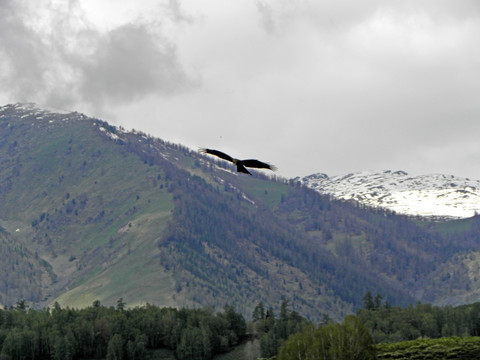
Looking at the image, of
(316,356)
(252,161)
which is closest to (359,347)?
(316,356)

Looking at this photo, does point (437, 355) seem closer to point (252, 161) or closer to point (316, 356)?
point (316, 356)

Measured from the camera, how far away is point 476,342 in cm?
17212

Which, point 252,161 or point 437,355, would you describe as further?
point 437,355

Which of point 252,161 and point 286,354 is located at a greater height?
point 252,161

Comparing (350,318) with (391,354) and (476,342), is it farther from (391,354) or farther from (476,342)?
(476,342)

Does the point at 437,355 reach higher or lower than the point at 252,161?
lower

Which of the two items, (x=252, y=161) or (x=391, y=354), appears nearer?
(x=252, y=161)

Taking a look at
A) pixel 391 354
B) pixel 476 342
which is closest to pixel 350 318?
pixel 391 354

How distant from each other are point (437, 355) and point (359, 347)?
15743mm

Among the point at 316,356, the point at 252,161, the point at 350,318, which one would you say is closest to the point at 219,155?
the point at 252,161

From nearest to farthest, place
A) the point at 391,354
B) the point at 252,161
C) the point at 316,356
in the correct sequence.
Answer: the point at 252,161, the point at 316,356, the point at 391,354

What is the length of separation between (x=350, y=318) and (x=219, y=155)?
355 ft

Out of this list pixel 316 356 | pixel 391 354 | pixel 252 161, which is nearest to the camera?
pixel 252 161

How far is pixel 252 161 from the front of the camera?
2916 inches
